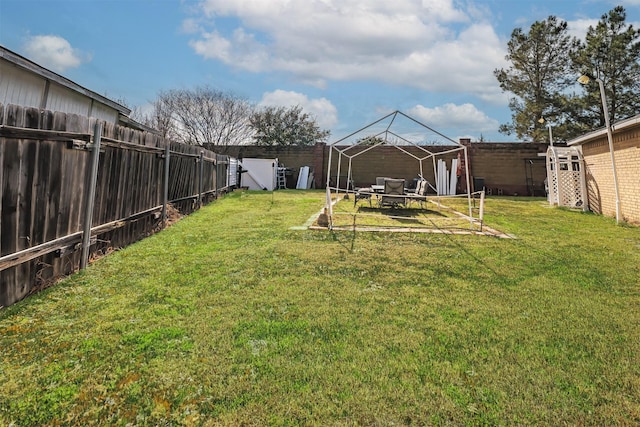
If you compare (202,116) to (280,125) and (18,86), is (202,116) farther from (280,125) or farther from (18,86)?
(18,86)

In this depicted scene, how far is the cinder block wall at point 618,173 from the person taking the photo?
7569 millimetres

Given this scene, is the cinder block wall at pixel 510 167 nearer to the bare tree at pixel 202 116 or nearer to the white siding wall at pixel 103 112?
the white siding wall at pixel 103 112

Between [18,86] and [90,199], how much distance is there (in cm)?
316

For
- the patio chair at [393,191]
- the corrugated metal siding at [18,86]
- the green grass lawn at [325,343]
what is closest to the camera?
the green grass lawn at [325,343]

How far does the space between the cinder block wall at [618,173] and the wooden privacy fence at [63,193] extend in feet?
35.0

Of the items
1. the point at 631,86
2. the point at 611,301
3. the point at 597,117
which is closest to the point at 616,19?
the point at 631,86

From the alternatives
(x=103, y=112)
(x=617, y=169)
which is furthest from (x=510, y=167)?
(x=103, y=112)

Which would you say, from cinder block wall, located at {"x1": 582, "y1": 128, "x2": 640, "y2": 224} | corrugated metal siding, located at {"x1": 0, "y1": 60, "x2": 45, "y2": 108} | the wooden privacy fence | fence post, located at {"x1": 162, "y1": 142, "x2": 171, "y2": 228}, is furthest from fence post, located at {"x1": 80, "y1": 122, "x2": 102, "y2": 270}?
cinder block wall, located at {"x1": 582, "y1": 128, "x2": 640, "y2": 224}

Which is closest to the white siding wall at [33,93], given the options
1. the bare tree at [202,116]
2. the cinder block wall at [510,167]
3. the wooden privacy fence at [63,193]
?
the wooden privacy fence at [63,193]

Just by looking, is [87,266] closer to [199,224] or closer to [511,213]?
[199,224]

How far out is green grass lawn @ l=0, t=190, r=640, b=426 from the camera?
161 cm

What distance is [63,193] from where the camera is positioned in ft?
10.7

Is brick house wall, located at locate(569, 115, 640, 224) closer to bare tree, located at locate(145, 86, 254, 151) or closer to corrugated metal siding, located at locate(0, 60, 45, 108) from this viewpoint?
corrugated metal siding, located at locate(0, 60, 45, 108)

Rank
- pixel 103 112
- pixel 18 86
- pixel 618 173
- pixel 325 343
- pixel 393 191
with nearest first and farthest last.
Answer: pixel 325 343 < pixel 18 86 < pixel 103 112 < pixel 618 173 < pixel 393 191
